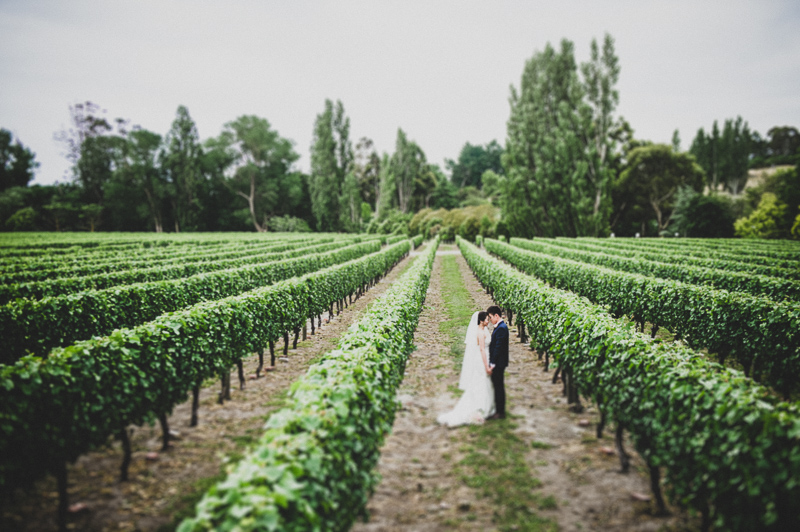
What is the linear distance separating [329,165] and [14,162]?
61.1m

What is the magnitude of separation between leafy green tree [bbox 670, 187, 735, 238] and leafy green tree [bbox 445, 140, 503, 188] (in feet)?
241

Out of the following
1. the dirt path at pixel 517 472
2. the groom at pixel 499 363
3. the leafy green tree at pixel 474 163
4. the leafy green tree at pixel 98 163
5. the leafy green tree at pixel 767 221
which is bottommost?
the dirt path at pixel 517 472

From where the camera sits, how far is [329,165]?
72.9 m

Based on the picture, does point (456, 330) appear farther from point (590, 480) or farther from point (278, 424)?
point (278, 424)

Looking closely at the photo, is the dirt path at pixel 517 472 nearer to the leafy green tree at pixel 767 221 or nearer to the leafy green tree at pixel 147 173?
the leafy green tree at pixel 767 221

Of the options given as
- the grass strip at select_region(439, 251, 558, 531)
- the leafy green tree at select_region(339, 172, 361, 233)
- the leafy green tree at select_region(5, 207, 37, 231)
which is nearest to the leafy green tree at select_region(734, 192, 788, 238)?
the grass strip at select_region(439, 251, 558, 531)

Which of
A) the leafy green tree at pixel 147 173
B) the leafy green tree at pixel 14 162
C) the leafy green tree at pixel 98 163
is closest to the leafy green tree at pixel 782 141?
the leafy green tree at pixel 147 173

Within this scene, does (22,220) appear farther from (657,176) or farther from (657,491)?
(657,176)

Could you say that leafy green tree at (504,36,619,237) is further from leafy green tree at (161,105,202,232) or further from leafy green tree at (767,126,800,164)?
leafy green tree at (767,126,800,164)

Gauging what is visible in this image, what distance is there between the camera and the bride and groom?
6848 mm

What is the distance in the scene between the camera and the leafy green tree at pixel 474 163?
124000 millimetres

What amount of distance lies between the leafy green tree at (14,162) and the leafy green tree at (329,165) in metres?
55.9

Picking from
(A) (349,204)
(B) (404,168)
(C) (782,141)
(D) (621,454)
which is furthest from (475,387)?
(C) (782,141)

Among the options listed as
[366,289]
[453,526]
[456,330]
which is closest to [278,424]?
[453,526]
